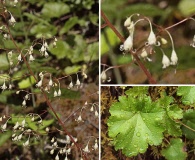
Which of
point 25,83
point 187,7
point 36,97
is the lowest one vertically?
point 36,97

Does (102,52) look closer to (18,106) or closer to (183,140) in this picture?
(183,140)

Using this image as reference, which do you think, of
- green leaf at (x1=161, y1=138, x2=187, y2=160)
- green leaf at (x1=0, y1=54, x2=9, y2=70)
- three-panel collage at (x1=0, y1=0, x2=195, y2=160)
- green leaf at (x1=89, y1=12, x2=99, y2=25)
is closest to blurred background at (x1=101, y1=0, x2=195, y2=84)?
three-panel collage at (x1=0, y1=0, x2=195, y2=160)

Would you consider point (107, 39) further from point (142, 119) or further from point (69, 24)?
point (69, 24)

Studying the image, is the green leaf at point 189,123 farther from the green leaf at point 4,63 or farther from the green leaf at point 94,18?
the green leaf at point 94,18

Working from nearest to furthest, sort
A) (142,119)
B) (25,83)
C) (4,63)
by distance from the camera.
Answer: (142,119) → (4,63) → (25,83)

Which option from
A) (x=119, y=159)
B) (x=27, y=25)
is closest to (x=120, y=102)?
(x=119, y=159)

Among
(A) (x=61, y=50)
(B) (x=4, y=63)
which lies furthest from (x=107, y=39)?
(A) (x=61, y=50)

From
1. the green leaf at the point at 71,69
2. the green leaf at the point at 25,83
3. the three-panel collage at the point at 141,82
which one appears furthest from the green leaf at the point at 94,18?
the three-panel collage at the point at 141,82
